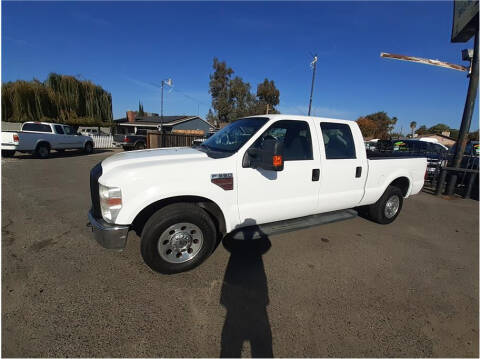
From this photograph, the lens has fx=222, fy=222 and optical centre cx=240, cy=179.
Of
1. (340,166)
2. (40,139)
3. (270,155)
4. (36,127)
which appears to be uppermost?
(36,127)

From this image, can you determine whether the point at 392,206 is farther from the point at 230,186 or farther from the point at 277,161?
the point at 230,186

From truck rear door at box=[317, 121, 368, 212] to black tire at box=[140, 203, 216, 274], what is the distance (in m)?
1.79

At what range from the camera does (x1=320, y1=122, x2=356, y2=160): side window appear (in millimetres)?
3393

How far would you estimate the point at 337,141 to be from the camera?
11.7 feet

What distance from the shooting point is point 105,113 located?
30.0m

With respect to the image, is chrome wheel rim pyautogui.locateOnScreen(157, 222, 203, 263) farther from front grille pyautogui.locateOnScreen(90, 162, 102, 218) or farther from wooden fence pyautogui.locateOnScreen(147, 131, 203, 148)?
wooden fence pyautogui.locateOnScreen(147, 131, 203, 148)

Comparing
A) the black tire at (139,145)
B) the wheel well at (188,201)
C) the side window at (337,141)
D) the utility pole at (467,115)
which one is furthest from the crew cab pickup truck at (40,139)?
the utility pole at (467,115)

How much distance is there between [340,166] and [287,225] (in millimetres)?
1249

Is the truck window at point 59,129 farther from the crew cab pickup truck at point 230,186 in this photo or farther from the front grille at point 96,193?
the front grille at point 96,193

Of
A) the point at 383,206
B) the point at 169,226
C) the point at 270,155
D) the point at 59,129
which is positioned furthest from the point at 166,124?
the point at 270,155

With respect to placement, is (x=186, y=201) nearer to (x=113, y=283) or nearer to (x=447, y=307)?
(x=113, y=283)

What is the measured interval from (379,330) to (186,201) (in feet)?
7.54

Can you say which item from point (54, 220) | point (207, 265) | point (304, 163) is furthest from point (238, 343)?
point (54, 220)

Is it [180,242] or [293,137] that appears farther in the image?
[293,137]
